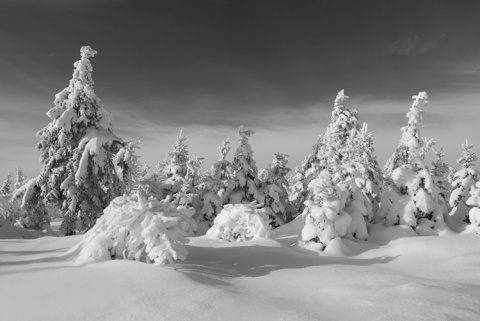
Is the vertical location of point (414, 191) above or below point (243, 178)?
below

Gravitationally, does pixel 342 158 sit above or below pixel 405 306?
above

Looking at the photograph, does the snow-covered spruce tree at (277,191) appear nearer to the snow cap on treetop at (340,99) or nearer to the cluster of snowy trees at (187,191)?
the cluster of snowy trees at (187,191)

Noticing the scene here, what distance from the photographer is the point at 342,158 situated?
86.1ft

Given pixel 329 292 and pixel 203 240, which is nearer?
pixel 329 292

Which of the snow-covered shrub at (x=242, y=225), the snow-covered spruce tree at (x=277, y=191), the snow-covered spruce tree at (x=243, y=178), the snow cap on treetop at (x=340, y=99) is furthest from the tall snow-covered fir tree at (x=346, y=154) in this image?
the snow-covered shrub at (x=242, y=225)

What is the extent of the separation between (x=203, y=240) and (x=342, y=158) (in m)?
16.5

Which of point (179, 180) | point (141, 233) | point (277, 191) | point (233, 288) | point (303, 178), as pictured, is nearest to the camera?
point (233, 288)

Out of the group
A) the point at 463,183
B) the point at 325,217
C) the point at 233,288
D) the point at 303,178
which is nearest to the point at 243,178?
the point at 303,178

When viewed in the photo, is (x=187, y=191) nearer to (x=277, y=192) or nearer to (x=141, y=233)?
(x=277, y=192)

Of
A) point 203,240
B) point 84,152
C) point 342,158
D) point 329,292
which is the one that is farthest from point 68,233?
point 342,158

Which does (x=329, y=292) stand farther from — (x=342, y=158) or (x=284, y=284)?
(x=342, y=158)

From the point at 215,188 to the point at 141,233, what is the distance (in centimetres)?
1803

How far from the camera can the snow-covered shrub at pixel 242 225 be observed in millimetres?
14250

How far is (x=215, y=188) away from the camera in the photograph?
26219 millimetres
